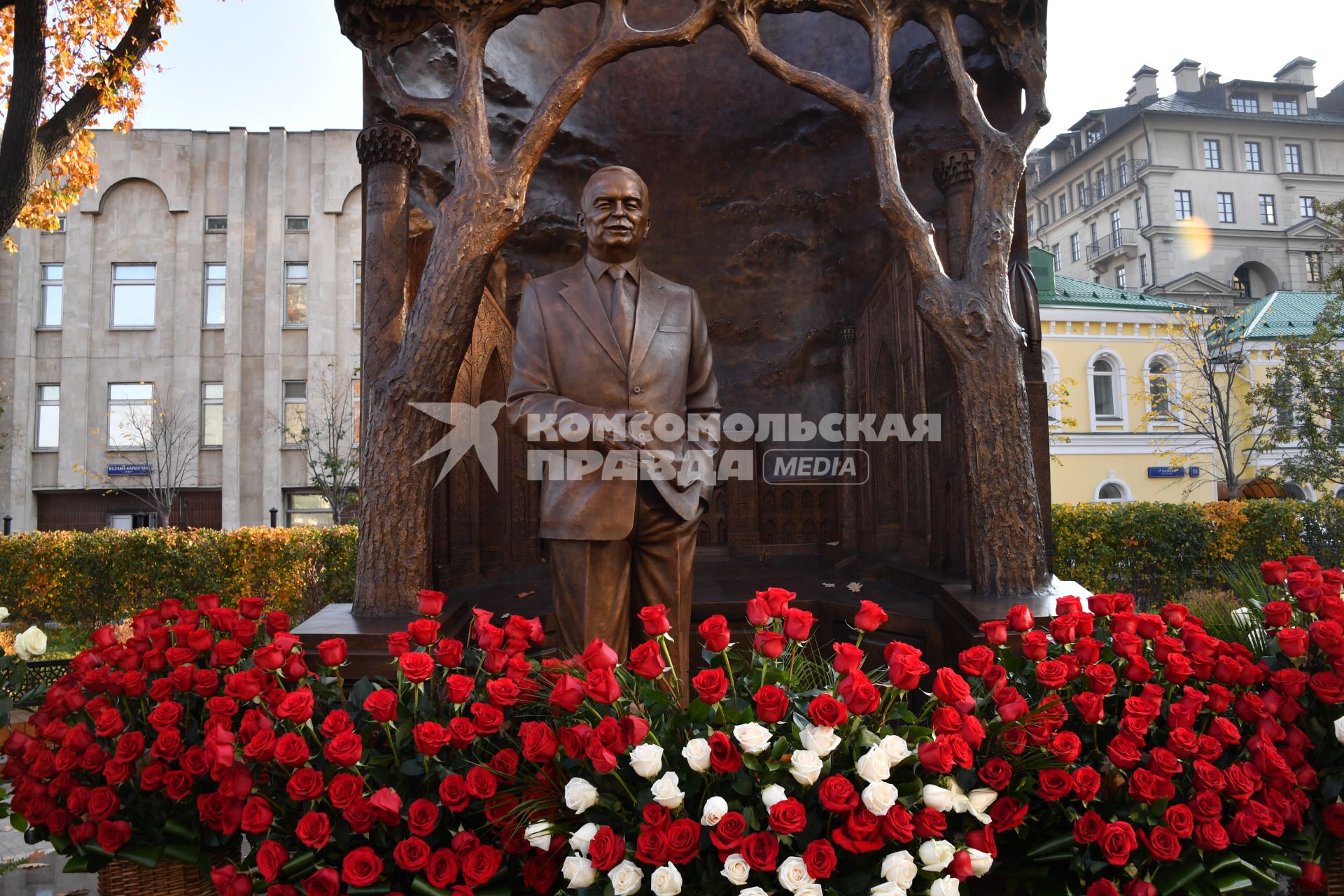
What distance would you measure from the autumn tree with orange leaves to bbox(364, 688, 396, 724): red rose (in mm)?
7441

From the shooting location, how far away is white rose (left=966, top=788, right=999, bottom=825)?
2.21m

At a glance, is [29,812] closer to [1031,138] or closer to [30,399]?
[1031,138]

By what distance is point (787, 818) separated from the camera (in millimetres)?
1977

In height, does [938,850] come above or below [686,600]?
below

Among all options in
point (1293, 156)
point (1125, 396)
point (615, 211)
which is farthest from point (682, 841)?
point (1293, 156)

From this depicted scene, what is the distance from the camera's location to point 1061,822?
7.91 feet

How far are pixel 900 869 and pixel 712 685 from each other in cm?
62

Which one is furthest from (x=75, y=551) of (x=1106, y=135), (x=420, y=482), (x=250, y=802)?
(x=1106, y=135)

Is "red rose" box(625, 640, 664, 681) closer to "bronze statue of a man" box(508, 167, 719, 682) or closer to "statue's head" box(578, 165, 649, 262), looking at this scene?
"bronze statue of a man" box(508, 167, 719, 682)

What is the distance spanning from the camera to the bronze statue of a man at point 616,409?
350 cm

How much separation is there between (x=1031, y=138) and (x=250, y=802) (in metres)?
4.80

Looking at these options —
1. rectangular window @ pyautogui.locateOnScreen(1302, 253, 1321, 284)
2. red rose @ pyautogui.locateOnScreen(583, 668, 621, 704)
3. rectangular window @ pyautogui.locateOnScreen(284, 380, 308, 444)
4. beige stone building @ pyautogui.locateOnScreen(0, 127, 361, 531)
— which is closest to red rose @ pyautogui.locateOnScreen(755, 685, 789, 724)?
red rose @ pyautogui.locateOnScreen(583, 668, 621, 704)

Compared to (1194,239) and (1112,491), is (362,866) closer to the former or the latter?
(1112,491)

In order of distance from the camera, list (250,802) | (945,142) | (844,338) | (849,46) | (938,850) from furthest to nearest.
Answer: (844,338) < (849,46) < (945,142) < (250,802) < (938,850)
